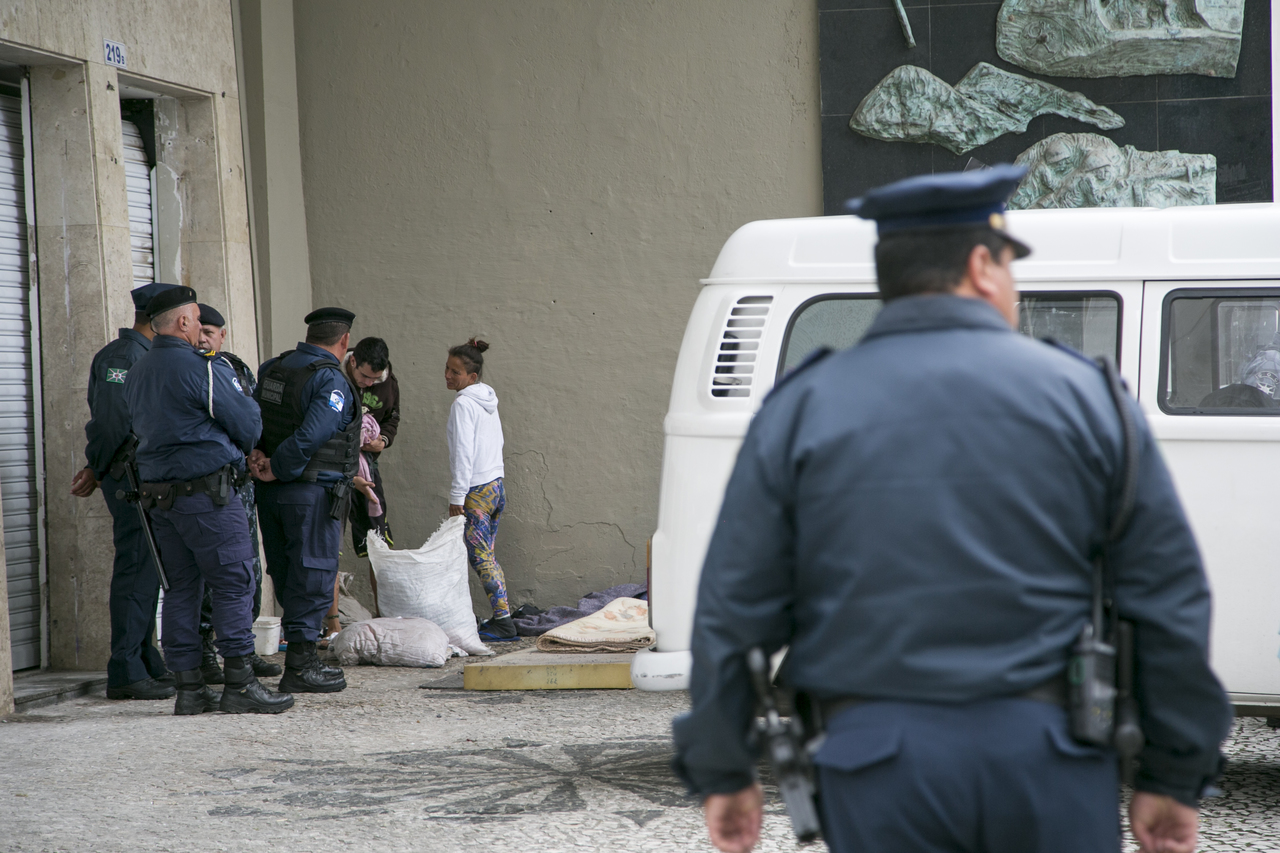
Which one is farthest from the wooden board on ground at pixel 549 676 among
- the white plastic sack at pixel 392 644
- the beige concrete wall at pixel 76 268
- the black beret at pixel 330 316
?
the beige concrete wall at pixel 76 268

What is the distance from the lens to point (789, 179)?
870 centimetres

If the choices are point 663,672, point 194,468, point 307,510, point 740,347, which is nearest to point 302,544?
point 307,510

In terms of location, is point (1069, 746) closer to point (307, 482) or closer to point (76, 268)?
point (307, 482)

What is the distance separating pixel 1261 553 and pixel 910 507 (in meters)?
2.91

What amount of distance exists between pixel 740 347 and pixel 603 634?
10.5 ft

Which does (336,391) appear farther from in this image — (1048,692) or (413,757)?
(1048,692)

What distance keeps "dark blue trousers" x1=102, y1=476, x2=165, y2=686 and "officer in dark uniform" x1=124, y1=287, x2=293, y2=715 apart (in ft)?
1.34

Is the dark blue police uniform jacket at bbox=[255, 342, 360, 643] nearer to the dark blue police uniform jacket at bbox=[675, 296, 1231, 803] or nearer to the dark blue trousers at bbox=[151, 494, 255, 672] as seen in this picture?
the dark blue trousers at bbox=[151, 494, 255, 672]

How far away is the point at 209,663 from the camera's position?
7.01 meters

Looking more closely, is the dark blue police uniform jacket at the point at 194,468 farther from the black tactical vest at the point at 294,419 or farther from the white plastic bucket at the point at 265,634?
the white plastic bucket at the point at 265,634

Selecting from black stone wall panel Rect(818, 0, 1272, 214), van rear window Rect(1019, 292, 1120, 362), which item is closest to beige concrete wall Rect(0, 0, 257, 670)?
black stone wall panel Rect(818, 0, 1272, 214)

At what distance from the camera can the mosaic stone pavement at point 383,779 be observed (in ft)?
13.6

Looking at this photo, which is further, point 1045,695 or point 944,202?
point 944,202

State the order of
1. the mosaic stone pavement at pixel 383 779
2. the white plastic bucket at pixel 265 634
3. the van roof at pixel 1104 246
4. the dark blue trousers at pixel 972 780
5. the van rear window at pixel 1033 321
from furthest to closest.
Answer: the white plastic bucket at pixel 265 634, the van rear window at pixel 1033 321, the van roof at pixel 1104 246, the mosaic stone pavement at pixel 383 779, the dark blue trousers at pixel 972 780
